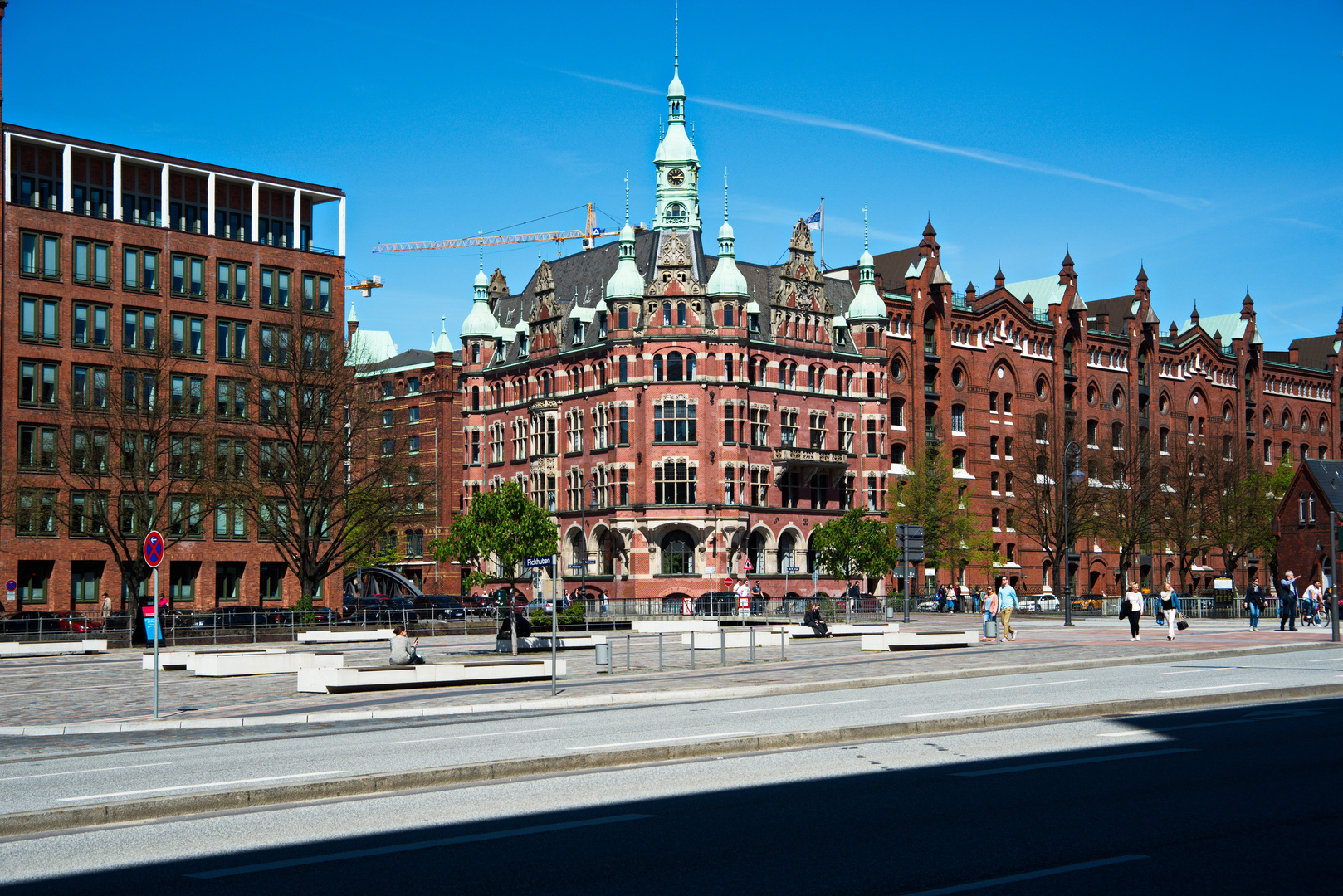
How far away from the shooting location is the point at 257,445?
200ft

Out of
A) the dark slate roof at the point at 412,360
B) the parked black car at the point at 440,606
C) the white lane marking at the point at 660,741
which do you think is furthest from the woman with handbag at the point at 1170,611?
the dark slate roof at the point at 412,360

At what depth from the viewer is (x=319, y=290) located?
81.7 m

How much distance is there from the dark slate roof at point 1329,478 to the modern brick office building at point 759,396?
16.7 m

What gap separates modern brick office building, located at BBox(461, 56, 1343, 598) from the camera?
87562 millimetres

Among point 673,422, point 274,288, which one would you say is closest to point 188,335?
point 274,288

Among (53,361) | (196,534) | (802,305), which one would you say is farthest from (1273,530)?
(53,361)

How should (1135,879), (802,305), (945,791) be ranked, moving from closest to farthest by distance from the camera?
(1135,879), (945,791), (802,305)

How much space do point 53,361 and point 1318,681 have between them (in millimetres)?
64209

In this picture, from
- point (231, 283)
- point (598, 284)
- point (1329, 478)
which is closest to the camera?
point (231, 283)

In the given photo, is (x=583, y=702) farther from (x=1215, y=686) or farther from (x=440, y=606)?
(x=440, y=606)

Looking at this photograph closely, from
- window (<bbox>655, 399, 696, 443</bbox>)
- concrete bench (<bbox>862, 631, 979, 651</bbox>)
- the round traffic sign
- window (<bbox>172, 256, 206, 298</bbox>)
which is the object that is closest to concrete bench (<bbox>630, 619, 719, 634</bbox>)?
concrete bench (<bbox>862, 631, 979, 651</bbox>)

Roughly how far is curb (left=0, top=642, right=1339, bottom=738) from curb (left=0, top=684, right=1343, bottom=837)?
665 centimetres

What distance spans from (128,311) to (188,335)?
11.0 feet

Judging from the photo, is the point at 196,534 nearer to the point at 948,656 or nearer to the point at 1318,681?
the point at 948,656
